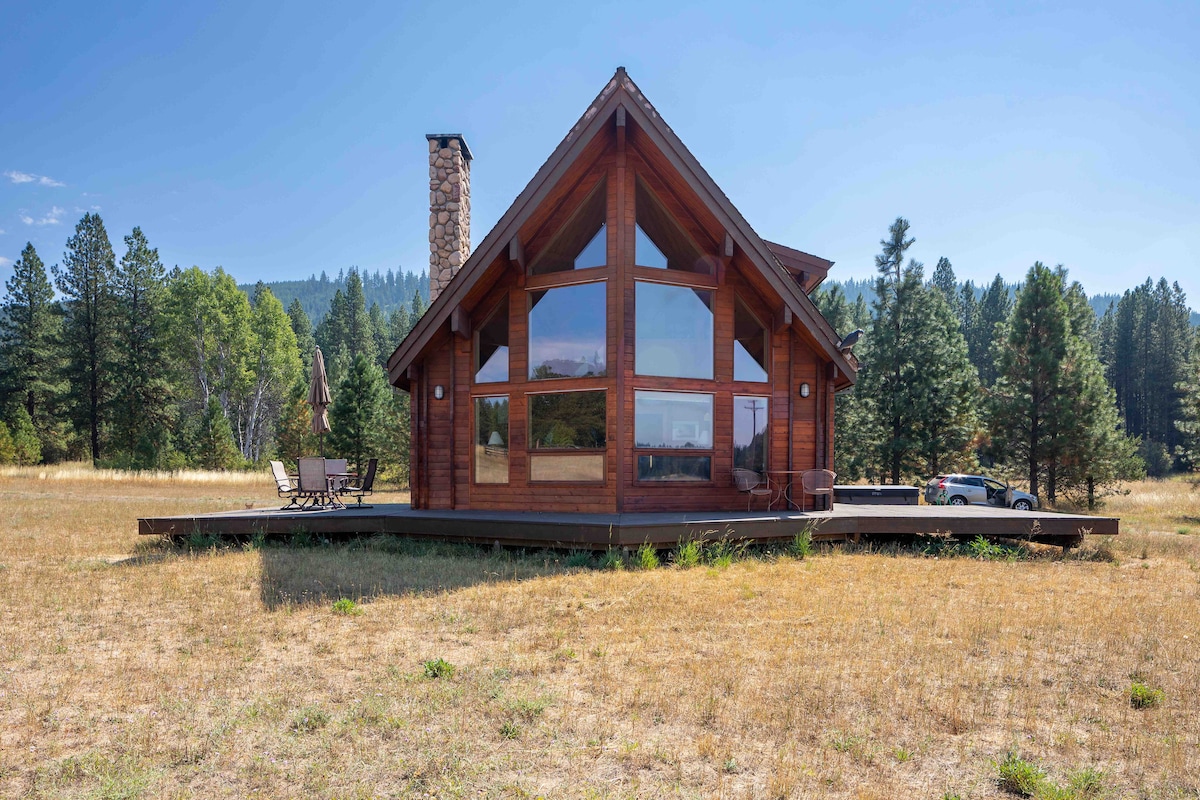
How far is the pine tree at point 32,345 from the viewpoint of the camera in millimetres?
40138

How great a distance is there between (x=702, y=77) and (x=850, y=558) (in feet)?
23.9

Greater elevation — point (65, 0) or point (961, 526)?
point (65, 0)

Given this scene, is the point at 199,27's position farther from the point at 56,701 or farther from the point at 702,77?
the point at 56,701

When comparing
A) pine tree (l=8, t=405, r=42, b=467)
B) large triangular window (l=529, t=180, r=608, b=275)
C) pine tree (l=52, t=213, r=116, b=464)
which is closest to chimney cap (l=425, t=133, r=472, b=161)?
large triangular window (l=529, t=180, r=608, b=275)

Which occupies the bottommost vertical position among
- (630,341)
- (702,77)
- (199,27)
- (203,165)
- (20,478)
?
(20,478)

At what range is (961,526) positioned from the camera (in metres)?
11.0

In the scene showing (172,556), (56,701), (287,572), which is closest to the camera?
(56,701)

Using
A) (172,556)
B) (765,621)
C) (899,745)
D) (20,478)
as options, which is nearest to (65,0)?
(172,556)

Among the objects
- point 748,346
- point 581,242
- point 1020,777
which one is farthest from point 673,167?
point 1020,777

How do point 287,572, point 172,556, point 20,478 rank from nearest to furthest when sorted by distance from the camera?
point 287,572
point 172,556
point 20,478

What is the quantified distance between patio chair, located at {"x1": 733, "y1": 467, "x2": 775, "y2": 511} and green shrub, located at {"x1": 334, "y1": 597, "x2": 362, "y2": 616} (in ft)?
21.4

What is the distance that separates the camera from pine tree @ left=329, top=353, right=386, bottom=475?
34500mm

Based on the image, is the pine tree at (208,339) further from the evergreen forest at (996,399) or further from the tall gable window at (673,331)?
the tall gable window at (673,331)

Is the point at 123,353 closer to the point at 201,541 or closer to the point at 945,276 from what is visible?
the point at 201,541
